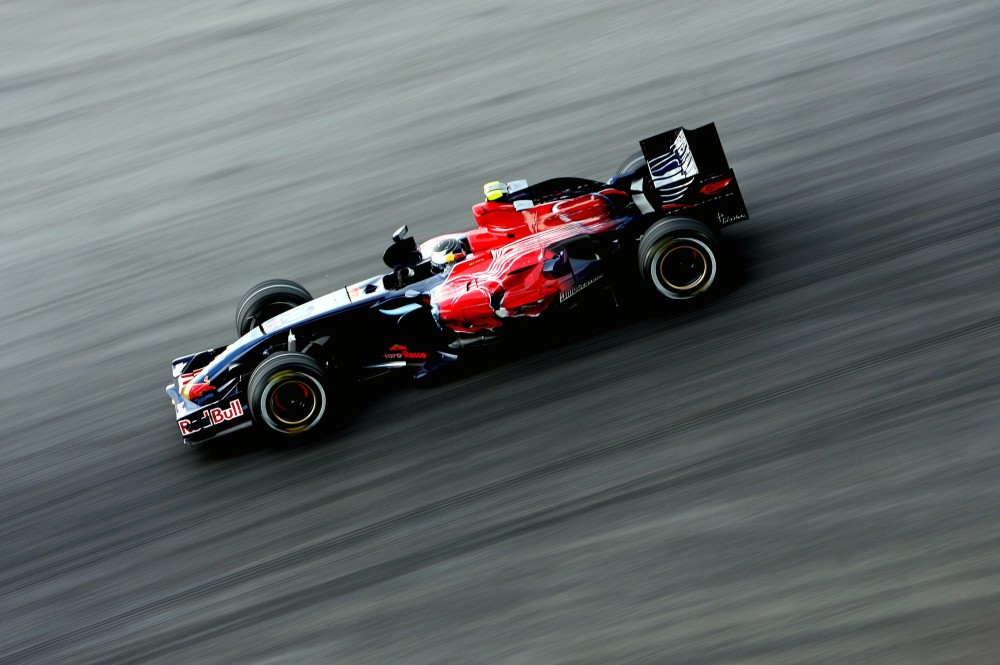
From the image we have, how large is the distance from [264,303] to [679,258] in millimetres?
3207

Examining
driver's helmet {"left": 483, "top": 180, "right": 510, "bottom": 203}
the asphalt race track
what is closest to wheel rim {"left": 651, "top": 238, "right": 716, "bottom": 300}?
the asphalt race track

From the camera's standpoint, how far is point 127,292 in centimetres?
1025

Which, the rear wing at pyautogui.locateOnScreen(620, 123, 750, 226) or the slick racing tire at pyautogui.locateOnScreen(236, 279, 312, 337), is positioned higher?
the slick racing tire at pyautogui.locateOnScreen(236, 279, 312, 337)

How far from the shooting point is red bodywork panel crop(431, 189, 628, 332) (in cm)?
707

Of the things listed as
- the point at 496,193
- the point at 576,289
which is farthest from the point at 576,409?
the point at 496,193

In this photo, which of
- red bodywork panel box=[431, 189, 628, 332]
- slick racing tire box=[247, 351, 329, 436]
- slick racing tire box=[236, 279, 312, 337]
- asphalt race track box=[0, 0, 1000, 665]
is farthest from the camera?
slick racing tire box=[236, 279, 312, 337]

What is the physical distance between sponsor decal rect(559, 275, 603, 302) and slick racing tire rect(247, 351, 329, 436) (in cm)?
175

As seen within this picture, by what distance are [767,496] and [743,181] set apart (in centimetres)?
417

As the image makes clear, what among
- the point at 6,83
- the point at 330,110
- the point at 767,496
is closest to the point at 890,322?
the point at 767,496

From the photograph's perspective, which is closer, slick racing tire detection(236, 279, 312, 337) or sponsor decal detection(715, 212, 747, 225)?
sponsor decal detection(715, 212, 747, 225)

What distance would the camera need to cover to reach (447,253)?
745 centimetres

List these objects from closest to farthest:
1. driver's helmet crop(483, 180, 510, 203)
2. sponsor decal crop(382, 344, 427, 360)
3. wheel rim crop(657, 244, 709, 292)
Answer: wheel rim crop(657, 244, 709, 292) → sponsor decal crop(382, 344, 427, 360) → driver's helmet crop(483, 180, 510, 203)

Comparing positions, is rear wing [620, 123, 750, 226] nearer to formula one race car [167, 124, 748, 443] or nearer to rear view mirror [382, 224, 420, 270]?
formula one race car [167, 124, 748, 443]

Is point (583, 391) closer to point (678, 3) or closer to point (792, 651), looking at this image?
point (792, 651)
